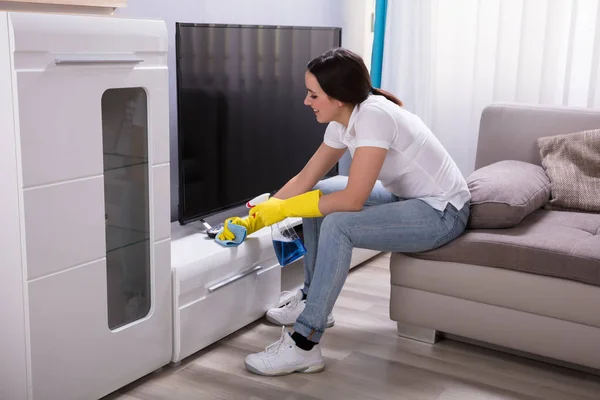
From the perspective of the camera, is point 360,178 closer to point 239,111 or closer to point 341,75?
point 341,75

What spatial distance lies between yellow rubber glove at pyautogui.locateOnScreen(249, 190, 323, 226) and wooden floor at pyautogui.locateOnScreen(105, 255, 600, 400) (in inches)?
18.4

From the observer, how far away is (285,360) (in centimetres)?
252

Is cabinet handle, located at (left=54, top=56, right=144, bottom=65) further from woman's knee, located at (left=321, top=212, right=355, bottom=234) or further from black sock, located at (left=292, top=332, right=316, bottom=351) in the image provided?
black sock, located at (left=292, top=332, right=316, bottom=351)

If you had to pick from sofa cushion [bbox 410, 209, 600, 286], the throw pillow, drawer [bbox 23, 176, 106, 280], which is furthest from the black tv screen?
the throw pillow

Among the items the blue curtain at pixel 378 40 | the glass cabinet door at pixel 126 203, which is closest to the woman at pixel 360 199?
the glass cabinet door at pixel 126 203

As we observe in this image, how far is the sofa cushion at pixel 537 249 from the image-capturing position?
244cm

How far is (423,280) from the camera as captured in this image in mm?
2705

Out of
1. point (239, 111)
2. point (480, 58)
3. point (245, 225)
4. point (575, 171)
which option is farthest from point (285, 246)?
point (480, 58)

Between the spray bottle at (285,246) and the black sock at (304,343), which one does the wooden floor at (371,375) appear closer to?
the black sock at (304,343)

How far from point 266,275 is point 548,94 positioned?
1.81 metres

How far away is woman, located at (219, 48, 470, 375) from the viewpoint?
246cm

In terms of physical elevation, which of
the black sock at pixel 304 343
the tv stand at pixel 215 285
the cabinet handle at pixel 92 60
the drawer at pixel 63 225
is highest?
the cabinet handle at pixel 92 60

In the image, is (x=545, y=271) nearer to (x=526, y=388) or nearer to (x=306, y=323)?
(x=526, y=388)

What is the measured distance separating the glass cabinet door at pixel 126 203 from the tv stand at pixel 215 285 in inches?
6.0
